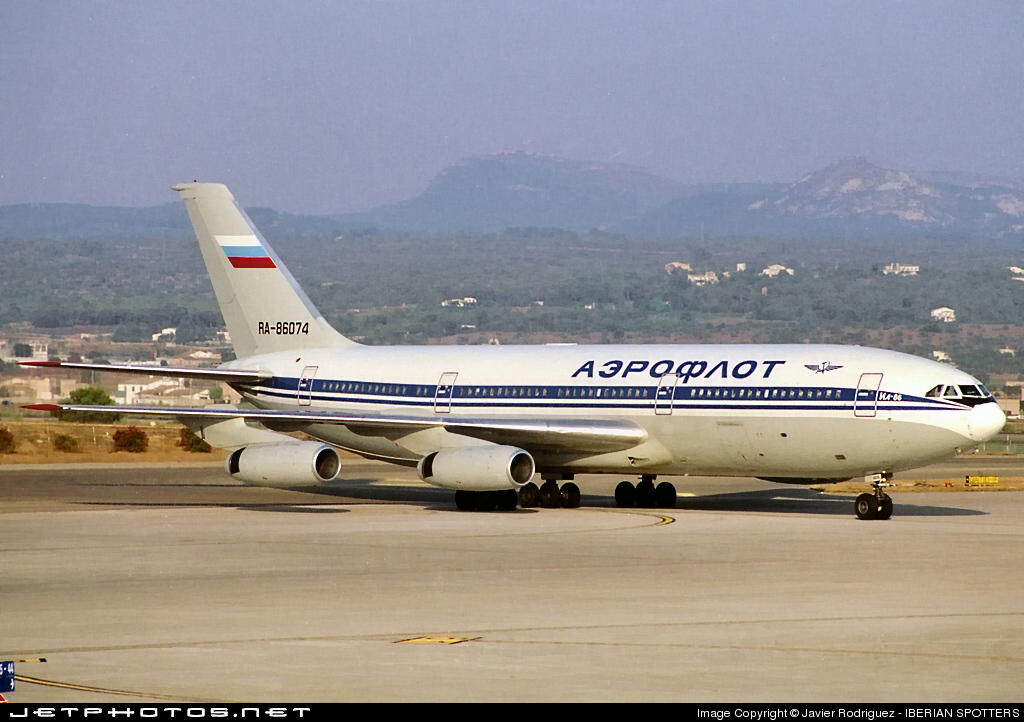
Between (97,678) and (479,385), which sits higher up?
(479,385)

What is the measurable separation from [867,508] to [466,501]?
9214 millimetres

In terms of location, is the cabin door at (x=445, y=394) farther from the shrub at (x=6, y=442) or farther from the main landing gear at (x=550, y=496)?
the shrub at (x=6, y=442)

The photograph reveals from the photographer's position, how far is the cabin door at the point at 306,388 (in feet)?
137

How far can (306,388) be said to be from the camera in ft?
137

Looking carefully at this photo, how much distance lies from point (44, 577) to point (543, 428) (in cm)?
1546

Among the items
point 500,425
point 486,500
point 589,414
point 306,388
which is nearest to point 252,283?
point 306,388

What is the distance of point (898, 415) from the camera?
32.1 meters

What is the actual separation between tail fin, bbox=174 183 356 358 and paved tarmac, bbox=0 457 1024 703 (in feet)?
29.6

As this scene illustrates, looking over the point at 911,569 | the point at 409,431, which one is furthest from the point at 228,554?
the point at 409,431

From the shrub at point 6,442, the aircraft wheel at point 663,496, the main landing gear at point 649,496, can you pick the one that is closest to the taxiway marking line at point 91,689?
the main landing gear at point 649,496

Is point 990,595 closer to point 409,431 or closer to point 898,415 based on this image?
point 898,415

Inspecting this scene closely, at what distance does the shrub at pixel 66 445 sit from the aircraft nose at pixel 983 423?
143 ft

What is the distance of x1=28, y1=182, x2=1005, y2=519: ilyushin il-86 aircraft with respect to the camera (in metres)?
32.5

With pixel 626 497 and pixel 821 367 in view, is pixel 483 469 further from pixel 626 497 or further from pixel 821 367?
pixel 821 367
